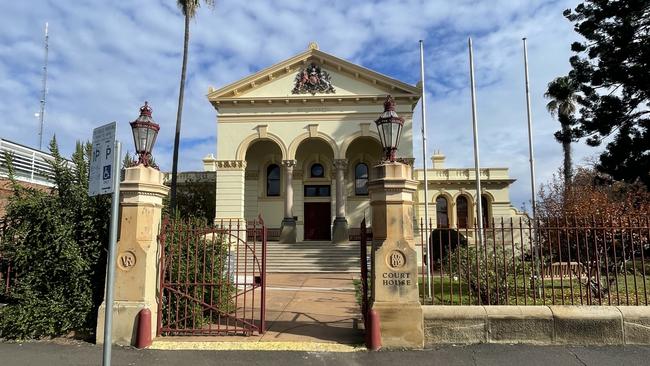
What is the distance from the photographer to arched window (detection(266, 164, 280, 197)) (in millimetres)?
29781

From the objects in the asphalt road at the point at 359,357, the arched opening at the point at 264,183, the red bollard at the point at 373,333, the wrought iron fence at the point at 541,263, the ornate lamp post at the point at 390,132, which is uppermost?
the arched opening at the point at 264,183

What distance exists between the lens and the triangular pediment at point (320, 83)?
26844 mm

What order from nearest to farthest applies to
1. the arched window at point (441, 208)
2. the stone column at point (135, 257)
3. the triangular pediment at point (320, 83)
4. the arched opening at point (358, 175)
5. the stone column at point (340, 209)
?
the stone column at point (135, 257) → the stone column at point (340, 209) → the triangular pediment at point (320, 83) → the arched opening at point (358, 175) → the arched window at point (441, 208)

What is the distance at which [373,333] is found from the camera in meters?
7.00

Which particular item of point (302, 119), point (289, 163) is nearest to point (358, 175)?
point (289, 163)

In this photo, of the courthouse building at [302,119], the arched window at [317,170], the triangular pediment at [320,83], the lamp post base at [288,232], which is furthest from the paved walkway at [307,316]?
the triangular pediment at [320,83]

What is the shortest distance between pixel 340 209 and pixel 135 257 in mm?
19388

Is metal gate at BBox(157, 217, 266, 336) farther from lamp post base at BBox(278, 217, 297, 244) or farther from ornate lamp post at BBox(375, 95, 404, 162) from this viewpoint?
lamp post base at BBox(278, 217, 297, 244)

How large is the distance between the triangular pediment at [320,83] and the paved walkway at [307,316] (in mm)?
13602

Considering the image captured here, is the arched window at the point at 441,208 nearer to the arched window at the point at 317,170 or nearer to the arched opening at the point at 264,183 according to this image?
the arched window at the point at 317,170

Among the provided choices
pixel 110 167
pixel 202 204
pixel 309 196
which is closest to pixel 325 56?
pixel 309 196

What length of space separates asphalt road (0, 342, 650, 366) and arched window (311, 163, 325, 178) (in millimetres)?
23122

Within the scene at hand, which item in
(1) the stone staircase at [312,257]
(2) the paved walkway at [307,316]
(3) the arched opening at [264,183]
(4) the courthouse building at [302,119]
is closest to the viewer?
(2) the paved walkway at [307,316]

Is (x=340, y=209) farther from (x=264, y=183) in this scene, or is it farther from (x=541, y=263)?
(x=541, y=263)
